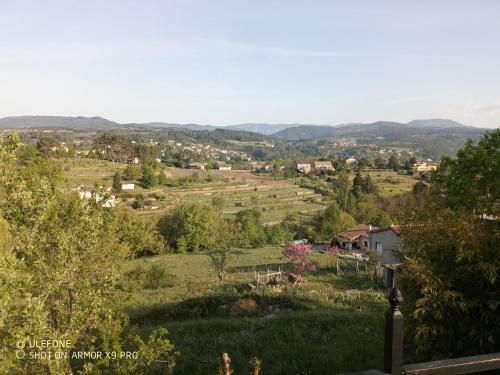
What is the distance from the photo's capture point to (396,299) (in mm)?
2211

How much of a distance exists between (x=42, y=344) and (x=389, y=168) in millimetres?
130197

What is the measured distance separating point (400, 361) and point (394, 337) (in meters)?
0.14

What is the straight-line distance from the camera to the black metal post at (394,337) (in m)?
2.17

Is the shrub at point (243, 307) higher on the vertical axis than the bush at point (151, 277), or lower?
higher

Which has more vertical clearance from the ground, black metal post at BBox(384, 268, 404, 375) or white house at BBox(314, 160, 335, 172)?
black metal post at BBox(384, 268, 404, 375)

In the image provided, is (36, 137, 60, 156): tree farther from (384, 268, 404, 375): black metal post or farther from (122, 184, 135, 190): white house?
(384, 268, 404, 375): black metal post

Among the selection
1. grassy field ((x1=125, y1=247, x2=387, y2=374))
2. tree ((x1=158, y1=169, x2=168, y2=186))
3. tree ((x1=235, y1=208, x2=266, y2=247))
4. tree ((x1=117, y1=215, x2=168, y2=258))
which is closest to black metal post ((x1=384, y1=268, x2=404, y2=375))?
Answer: grassy field ((x1=125, y1=247, x2=387, y2=374))

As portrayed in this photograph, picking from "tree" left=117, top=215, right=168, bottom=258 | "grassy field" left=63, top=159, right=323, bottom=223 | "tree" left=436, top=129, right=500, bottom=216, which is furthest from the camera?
"grassy field" left=63, top=159, right=323, bottom=223

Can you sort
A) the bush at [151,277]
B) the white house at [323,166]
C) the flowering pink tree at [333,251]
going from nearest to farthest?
the bush at [151,277]
the flowering pink tree at [333,251]
the white house at [323,166]

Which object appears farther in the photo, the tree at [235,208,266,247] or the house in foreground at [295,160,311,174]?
the house in foreground at [295,160,311,174]

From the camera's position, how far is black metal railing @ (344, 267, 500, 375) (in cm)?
218

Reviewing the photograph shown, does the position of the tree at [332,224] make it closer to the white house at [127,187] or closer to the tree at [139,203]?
the tree at [139,203]

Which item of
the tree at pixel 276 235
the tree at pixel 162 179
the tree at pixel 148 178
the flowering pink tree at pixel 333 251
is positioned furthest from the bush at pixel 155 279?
the tree at pixel 162 179

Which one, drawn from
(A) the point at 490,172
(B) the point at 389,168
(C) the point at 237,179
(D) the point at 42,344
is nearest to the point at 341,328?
(A) the point at 490,172
